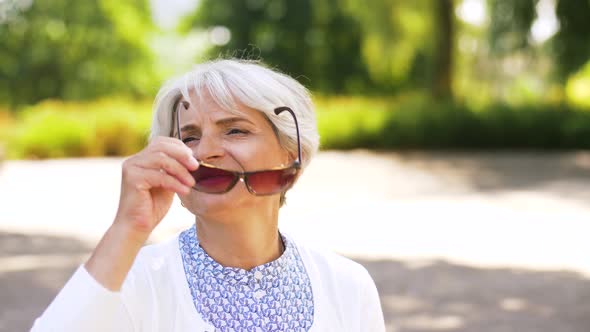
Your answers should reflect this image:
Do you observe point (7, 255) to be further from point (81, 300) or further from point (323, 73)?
point (323, 73)

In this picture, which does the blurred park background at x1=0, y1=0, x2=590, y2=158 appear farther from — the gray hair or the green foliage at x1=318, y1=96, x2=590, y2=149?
the gray hair

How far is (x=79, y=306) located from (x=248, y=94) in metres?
0.67

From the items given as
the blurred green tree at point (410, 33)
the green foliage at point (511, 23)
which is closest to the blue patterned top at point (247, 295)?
the green foliage at point (511, 23)

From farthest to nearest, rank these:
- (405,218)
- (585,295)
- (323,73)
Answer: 1. (323,73)
2. (405,218)
3. (585,295)

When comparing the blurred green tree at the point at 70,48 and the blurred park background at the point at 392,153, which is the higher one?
the blurred green tree at the point at 70,48

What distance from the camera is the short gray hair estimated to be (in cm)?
189

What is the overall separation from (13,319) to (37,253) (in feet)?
8.29

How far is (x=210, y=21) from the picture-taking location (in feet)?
116

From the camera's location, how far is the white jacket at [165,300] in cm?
145

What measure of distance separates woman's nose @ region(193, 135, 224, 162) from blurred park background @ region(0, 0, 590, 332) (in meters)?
0.95

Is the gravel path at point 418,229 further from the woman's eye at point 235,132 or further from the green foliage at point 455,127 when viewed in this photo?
the green foliage at point 455,127

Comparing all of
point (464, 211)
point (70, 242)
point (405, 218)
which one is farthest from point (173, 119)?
point (464, 211)

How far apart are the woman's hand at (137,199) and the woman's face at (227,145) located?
0.96 ft

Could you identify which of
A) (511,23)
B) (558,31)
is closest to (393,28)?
(511,23)
